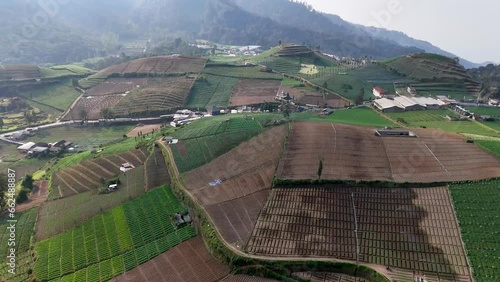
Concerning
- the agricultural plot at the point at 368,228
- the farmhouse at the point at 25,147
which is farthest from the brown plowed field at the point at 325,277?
the farmhouse at the point at 25,147

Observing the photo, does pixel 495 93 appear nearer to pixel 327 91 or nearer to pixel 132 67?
pixel 327 91

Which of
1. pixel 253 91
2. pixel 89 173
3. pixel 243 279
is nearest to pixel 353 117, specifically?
pixel 253 91

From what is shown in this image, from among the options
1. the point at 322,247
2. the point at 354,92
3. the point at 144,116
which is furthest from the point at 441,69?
the point at 322,247

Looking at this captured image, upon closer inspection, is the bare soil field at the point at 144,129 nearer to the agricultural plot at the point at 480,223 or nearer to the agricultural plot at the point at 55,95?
the agricultural plot at the point at 55,95

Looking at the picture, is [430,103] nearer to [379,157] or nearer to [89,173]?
[379,157]

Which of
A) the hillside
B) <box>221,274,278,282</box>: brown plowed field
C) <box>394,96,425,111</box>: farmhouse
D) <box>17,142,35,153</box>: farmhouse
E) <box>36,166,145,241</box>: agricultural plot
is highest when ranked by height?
the hillside

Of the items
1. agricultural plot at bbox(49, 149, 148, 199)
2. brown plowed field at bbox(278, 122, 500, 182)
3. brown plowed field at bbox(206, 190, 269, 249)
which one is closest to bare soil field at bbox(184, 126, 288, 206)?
brown plowed field at bbox(206, 190, 269, 249)

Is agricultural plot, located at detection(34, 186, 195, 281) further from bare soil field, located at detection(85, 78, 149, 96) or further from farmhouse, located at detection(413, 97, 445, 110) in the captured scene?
bare soil field, located at detection(85, 78, 149, 96)
